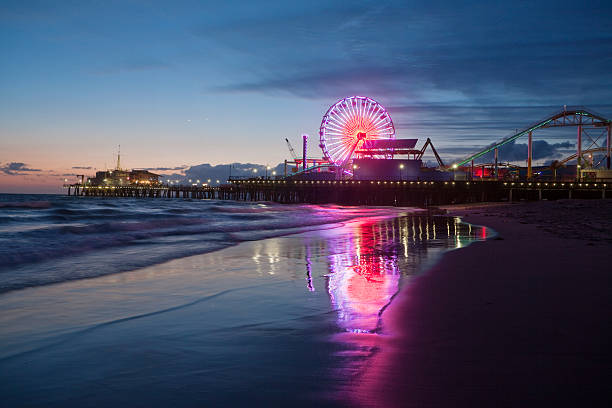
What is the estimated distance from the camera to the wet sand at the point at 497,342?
8.80 ft

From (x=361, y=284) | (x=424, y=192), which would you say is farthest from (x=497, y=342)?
(x=424, y=192)

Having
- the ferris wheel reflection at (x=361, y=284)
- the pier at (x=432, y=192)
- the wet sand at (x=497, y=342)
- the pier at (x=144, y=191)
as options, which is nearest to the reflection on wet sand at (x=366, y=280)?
the ferris wheel reflection at (x=361, y=284)

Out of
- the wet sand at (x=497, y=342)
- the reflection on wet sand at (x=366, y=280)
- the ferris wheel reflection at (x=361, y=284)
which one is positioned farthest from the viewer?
the ferris wheel reflection at (x=361, y=284)

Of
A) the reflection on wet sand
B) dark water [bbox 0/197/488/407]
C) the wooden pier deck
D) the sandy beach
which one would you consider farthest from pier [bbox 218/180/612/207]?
the sandy beach

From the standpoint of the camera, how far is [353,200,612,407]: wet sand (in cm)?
268

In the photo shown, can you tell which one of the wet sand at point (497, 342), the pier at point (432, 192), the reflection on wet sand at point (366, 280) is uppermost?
the pier at point (432, 192)

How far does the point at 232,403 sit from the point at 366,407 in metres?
0.85

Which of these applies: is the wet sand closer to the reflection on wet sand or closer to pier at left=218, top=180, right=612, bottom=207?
the reflection on wet sand

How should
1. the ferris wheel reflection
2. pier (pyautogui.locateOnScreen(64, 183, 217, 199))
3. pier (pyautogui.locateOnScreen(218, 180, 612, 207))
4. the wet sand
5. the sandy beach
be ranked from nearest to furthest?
the wet sand, the sandy beach, the ferris wheel reflection, pier (pyautogui.locateOnScreen(218, 180, 612, 207)), pier (pyautogui.locateOnScreen(64, 183, 217, 199))

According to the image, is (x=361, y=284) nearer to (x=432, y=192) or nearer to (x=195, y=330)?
(x=195, y=330)

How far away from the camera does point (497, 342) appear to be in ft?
11.9

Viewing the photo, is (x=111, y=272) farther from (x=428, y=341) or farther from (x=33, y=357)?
(x=428, y=341)

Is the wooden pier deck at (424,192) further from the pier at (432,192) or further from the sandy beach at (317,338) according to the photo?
the sandy beach at (317,338)

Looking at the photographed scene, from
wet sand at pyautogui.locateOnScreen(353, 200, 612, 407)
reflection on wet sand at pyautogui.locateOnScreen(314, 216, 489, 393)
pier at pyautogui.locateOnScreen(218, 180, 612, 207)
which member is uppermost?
pier at pyautogui.locateOnScreen(218, 180, 612, 207)
